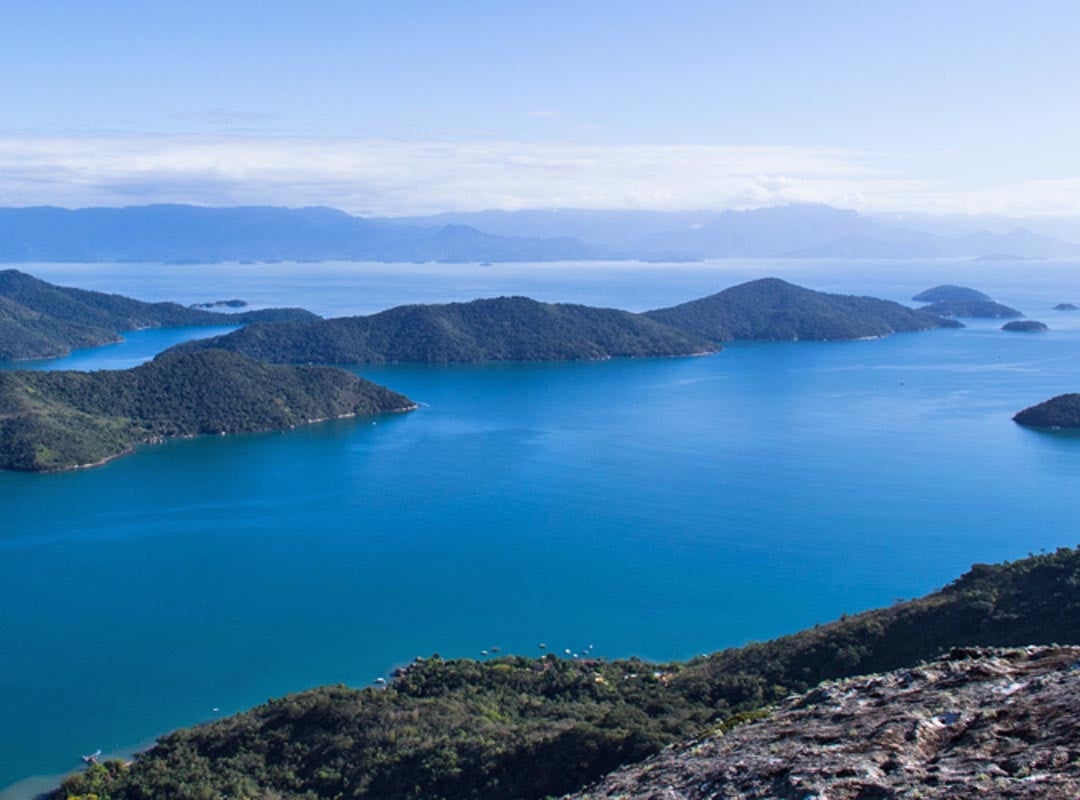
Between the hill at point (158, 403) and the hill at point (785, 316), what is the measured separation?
190ft

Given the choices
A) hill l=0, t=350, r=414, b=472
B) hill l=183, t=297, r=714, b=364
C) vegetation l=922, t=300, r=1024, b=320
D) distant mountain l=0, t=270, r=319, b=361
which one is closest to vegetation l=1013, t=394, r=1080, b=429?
hill l=183, t=297, r=714, b=364

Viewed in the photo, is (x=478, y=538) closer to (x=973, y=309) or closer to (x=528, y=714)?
(x=528, y=714)

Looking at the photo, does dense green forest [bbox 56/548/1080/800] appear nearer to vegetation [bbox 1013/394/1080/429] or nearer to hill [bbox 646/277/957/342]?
vegetation [bbox 1013/394/1080/429]

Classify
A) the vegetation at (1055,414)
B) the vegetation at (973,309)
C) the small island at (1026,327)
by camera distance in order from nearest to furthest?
1. the vegetation at (1055,414)
2. the small island at (1026,327)
3. the vegetation at (973,309)

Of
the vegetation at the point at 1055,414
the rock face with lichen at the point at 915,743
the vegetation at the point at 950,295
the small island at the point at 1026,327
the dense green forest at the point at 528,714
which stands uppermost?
the vegetation at the point at 950,295

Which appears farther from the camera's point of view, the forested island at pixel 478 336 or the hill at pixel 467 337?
the forested island at pixel 478 336

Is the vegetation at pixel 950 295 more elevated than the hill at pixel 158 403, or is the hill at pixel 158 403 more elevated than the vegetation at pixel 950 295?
the vegetation at pixel 950 295

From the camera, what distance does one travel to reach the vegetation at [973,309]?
157 meters

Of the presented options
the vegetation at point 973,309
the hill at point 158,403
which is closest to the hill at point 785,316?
the vegetation at point 973,309

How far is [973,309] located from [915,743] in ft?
549

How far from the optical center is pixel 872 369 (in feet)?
340

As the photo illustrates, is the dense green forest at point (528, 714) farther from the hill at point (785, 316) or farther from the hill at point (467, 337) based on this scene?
the hill at point (785, 316)

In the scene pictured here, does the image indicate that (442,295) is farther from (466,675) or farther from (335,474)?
(466,675)

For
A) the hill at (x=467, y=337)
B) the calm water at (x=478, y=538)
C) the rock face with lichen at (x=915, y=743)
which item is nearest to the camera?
the rock face with lichen at (x=915, y=743)
